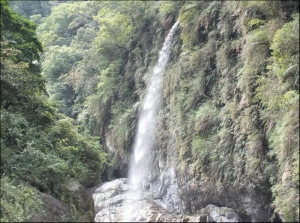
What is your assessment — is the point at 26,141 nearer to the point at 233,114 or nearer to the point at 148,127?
the point at 233,114

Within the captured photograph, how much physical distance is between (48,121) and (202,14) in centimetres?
693

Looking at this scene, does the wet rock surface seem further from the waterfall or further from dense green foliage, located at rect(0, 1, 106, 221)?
dense green foliage, located at rect(0, 1, 106, 221)

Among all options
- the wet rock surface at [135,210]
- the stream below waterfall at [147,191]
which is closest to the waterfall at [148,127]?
the stream below waterfall at [147,191]

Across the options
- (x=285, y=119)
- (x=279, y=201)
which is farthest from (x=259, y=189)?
(x=285, y=119)

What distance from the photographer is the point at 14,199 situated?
6.50 metres

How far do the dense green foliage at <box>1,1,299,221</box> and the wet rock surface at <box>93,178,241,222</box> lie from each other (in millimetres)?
830

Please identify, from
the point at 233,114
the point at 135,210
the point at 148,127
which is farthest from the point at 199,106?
the point at 135,210

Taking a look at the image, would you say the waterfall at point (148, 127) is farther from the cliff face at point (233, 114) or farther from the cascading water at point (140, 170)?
the cliff face at point (233, 114)

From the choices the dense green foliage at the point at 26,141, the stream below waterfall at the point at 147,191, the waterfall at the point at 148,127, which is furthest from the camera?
the waterfall at the point at 148,127

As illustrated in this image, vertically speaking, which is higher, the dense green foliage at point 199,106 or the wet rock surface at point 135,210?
the dense green foliage at point 199,106

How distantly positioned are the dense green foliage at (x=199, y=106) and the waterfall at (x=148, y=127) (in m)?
0.52

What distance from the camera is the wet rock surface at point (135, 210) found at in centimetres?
1014

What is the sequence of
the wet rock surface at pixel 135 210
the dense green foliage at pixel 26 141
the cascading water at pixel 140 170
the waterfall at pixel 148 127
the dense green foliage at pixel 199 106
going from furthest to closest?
1. the waterfall at pixel 148 127
2. the cascading water at pixel 140 170
3. the wet rock surface at pixel 135 210
4. the dense green foliage at pixel 199 106
5. the dense green foliage at pixel 26 141

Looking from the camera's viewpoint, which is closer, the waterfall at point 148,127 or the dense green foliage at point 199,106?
the dense green foliage at point 199,106
